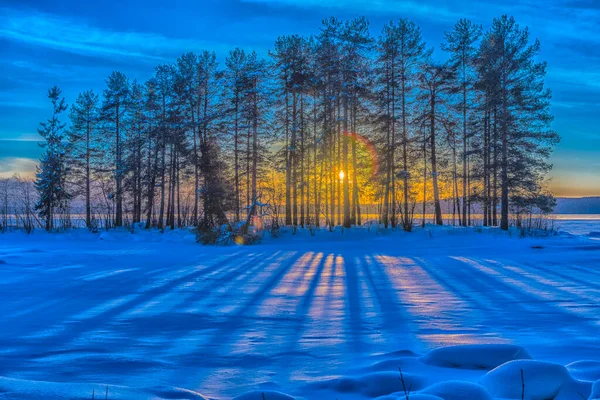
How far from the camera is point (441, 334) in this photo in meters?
4.40

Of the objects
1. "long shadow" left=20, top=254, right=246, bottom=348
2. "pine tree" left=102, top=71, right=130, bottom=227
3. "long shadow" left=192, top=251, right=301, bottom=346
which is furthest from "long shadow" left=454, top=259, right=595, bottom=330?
"pine tree" left=102, top=71, right=130, bottom=227

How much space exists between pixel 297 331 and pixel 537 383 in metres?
2.57

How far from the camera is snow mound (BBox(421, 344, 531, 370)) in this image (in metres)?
3.22

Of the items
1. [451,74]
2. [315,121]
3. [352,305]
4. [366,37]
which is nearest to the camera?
[352,305]

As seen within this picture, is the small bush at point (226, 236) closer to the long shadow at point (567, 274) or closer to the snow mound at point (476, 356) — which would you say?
the long shadow at point (567, 274)

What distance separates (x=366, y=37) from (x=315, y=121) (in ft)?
24.9

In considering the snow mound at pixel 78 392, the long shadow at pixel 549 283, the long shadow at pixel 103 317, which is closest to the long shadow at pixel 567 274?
the long shadow at pixel 549 283

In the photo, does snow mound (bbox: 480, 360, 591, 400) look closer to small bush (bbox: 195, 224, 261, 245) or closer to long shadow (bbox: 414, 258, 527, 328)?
long shadow (bbox: 414, 258, 527, 328)

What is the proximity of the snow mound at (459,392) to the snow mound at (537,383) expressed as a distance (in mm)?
374

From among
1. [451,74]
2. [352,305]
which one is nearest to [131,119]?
[451,74]

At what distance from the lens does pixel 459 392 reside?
228 cm

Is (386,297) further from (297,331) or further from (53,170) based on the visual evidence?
(53,170)

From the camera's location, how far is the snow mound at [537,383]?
2.51 m

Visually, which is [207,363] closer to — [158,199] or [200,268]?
[200,268]
